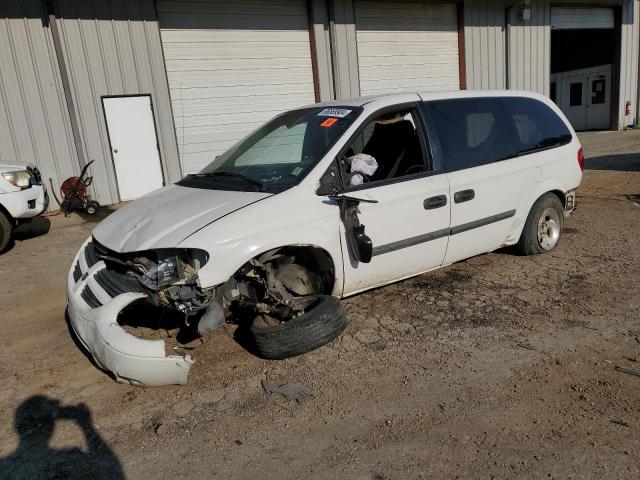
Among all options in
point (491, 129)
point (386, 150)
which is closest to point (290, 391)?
point (386, 150)

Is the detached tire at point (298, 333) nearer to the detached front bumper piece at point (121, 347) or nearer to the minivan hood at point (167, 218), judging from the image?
the detached front bumper piece at point (121, 347)

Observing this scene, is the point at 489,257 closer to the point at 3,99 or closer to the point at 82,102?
the point at 82,102

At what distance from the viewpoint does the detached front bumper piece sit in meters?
2.89

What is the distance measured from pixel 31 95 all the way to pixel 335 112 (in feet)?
25.0

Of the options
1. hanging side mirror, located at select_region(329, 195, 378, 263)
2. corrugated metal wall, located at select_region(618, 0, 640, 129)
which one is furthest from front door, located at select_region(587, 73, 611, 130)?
hanging side mirror, located at select_region(329, 195, 378, 263)

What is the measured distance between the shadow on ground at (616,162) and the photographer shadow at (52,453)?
1069 centimetres

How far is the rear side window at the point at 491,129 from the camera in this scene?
167 inches

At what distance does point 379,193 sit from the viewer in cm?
375

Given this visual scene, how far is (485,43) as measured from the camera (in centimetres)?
1444

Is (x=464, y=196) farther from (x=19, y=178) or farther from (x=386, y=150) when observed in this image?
(x=19, y=178)

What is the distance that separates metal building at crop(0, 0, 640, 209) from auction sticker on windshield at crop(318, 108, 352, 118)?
7197mm

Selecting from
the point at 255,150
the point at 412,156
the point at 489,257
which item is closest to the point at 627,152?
the point at 489,257

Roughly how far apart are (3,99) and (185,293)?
8.20 metres

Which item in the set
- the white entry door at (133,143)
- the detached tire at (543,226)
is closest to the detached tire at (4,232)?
the white entry door at (133,143)
